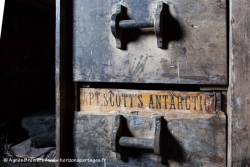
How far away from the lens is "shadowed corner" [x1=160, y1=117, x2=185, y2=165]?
73 cm

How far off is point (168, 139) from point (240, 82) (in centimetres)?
26

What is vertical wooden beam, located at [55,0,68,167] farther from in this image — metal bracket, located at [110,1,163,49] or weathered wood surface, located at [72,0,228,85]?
metal bracket, located at [110,1,163,49]

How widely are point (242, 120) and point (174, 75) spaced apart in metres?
0.22

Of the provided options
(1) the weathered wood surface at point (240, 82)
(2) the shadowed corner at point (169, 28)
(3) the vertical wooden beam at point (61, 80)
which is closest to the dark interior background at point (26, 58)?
(3) the vertical wooden beam at point (61, 80)

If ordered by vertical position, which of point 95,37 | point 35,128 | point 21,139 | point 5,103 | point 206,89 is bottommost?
point 21,139

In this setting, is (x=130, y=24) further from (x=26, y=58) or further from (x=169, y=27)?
(x=26, y=58)

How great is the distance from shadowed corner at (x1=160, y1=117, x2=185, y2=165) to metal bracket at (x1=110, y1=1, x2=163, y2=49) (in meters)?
0.26

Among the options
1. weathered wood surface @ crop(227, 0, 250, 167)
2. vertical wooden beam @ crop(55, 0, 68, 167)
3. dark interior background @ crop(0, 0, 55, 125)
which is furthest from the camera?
dark interior background @ crop(0, 0, 55, 125)

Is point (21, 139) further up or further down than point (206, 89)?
further down

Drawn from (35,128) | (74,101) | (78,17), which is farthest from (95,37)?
(35,128)

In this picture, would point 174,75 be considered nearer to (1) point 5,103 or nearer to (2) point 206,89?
(2) point 206,89

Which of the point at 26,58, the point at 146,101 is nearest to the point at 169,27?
the point at 146,101

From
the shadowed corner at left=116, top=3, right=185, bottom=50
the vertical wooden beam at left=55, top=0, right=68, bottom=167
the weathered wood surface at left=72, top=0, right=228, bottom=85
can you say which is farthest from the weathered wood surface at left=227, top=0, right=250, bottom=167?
the vertical wooden beam at left=55, top=0, right=68, bottom=167

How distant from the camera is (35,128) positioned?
1413 millimetres
